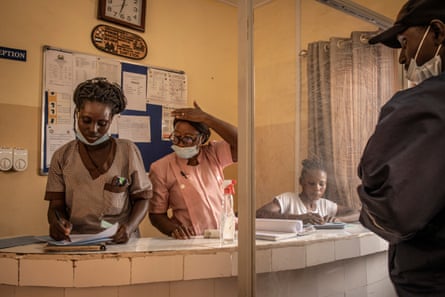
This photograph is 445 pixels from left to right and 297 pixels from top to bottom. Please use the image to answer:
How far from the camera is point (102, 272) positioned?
1127 mm

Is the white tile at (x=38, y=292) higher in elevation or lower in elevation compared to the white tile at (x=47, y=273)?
lower

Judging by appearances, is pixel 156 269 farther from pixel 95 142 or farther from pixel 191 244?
pixel 95 142

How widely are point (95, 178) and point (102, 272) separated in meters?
0.53

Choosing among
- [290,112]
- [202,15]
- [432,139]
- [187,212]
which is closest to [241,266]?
[290,112]

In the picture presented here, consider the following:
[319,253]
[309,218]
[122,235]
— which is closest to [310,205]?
[309,218]

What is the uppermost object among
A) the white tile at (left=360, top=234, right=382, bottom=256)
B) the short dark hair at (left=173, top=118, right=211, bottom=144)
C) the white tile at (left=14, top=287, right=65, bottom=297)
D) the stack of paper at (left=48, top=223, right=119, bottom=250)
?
the short dark hair at (left=173, top=118, right=211, bottom=144)

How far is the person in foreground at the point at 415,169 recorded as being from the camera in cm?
65

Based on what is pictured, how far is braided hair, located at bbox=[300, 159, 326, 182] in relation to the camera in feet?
3.48

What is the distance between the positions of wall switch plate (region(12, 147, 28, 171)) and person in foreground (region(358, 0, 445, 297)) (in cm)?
200

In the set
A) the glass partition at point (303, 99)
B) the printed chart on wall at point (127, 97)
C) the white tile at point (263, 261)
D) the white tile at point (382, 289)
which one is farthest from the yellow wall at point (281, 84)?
the printed chart on wall at point (127, 97)

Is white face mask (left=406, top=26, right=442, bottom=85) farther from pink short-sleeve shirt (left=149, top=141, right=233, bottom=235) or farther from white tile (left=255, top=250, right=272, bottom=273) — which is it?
pink short-sleeve shirt (left=149, top=141, right=233, bottom=235)

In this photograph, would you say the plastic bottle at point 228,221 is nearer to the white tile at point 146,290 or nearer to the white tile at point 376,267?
the white tile at point 146,290

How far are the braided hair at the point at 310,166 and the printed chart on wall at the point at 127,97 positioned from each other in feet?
5.68

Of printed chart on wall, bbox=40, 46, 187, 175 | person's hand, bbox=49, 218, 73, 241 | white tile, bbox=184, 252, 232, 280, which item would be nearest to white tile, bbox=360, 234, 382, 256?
white tile, bbox=184, 252, 232, 280
